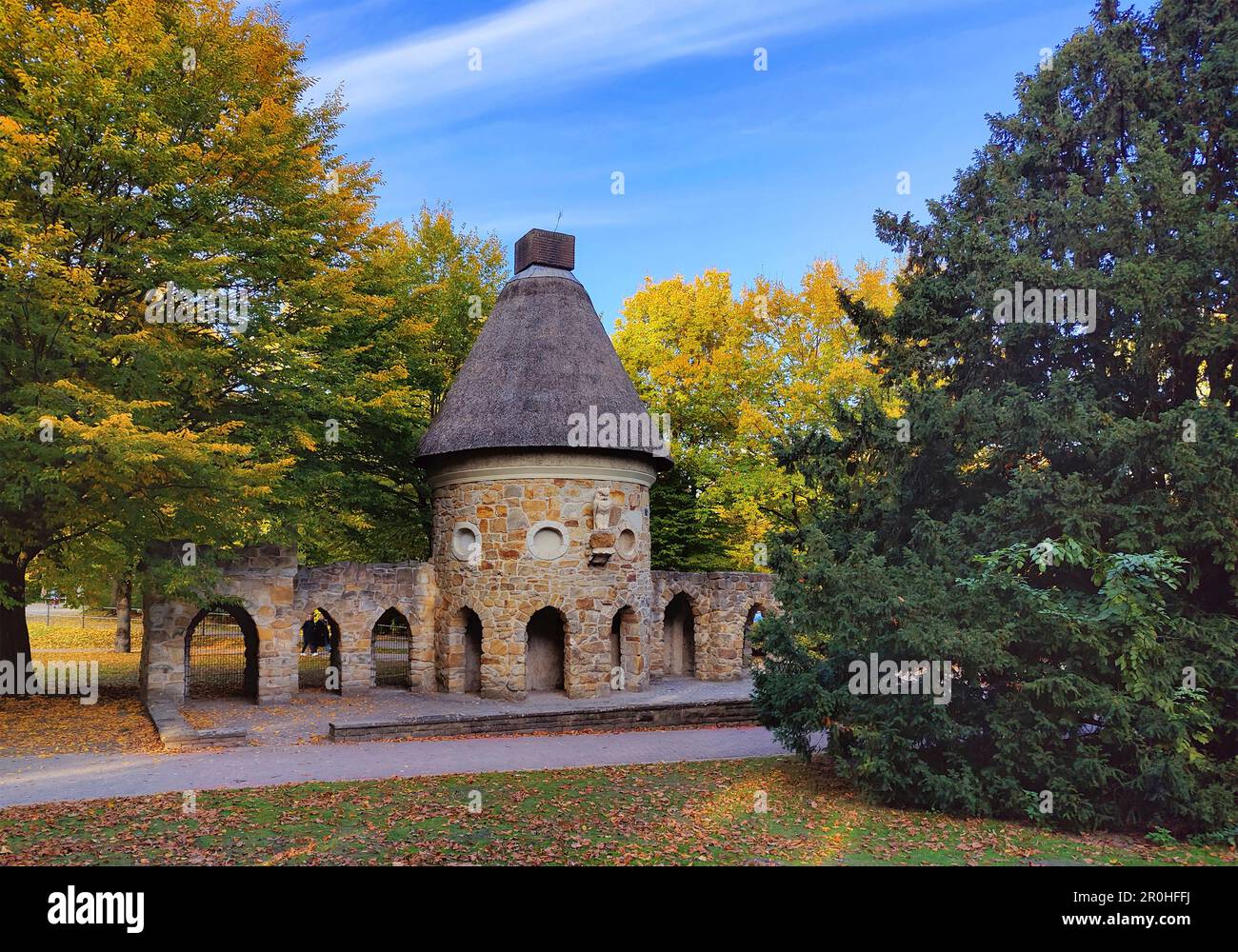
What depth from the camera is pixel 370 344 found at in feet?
64.5

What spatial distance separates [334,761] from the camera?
12078 mm

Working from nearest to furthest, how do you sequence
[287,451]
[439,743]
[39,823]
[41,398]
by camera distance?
[39,823]
[41,398]
[439,743]
[287,451]

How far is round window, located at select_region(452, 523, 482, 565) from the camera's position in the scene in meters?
18.7

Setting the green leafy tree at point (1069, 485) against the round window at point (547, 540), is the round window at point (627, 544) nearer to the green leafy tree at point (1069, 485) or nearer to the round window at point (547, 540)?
the round window at point (547, 540)

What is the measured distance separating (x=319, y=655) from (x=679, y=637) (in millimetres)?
13063

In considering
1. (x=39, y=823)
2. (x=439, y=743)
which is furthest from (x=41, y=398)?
(x=439, y=743)

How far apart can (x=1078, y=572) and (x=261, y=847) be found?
30.0 feet

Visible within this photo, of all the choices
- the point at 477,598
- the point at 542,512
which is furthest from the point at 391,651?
the point at 542,512

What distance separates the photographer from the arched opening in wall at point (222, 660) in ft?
60.2

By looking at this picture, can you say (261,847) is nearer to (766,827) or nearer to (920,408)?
(766,827)

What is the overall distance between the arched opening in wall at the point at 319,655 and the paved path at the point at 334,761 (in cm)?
596

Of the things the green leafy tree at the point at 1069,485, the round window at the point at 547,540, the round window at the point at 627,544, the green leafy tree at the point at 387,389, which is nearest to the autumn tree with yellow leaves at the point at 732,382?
the green leafy tree at the point at 387,389

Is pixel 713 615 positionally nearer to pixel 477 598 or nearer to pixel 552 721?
pixel 477 598

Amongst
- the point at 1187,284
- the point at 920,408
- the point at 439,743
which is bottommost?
the point at 439,743
